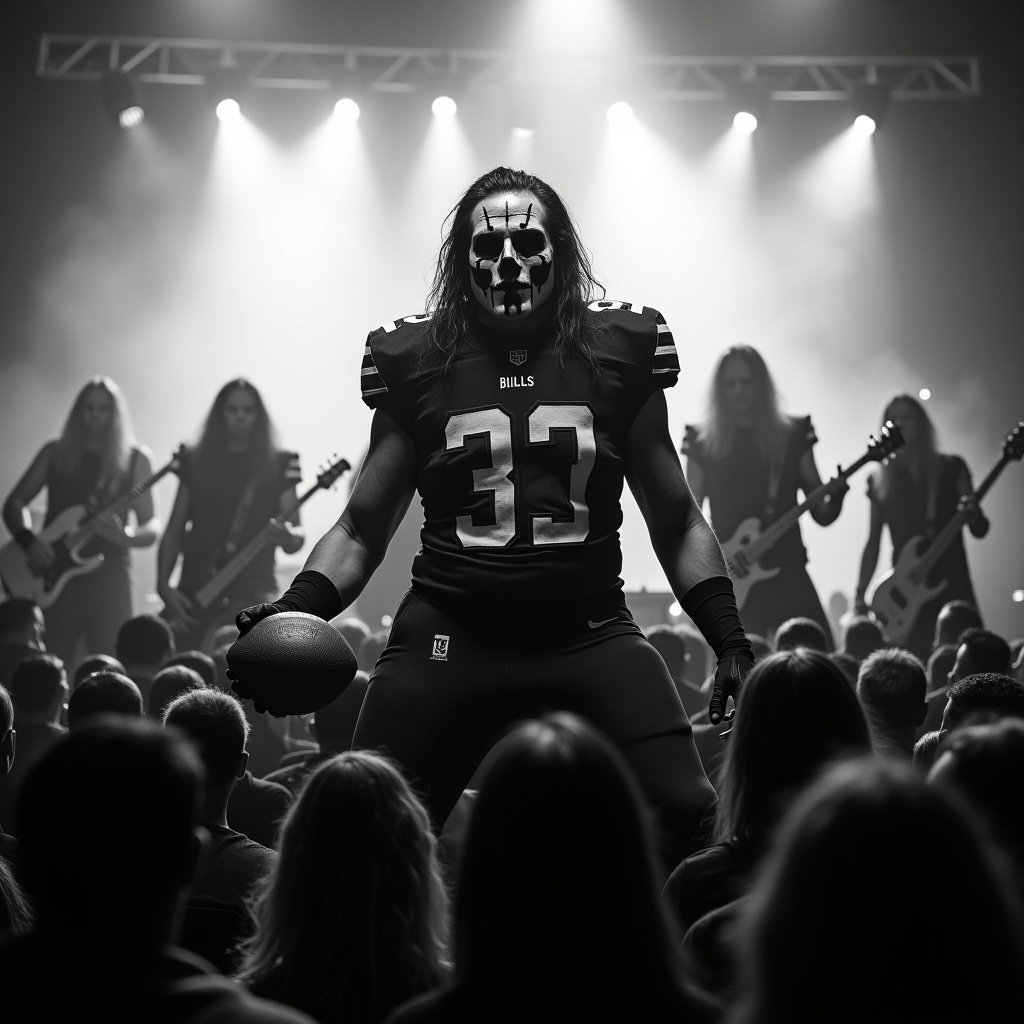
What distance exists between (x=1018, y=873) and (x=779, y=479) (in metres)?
6.27

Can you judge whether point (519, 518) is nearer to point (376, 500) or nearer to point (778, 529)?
point (376, 500)

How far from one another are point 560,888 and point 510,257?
1926 mm

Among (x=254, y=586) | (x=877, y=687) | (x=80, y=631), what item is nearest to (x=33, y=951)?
(x=877, y=687)

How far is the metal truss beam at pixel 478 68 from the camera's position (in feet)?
42.0

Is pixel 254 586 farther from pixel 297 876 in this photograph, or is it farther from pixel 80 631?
pixel 297 876

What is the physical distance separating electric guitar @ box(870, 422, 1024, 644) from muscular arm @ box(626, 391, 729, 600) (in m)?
5.48

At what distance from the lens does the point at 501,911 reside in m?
1.42

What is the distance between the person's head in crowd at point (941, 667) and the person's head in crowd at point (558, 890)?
432 cm

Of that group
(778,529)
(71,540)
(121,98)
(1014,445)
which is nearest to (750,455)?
(778,529)

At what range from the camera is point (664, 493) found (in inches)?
118


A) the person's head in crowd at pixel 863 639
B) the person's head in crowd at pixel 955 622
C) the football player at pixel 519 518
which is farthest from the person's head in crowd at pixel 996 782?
the person's head in crowd at pixel 955 622

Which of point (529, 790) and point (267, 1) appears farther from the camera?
point (267, 1)

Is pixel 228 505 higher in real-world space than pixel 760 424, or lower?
lower

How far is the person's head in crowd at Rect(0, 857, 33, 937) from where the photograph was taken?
2.17 meters
